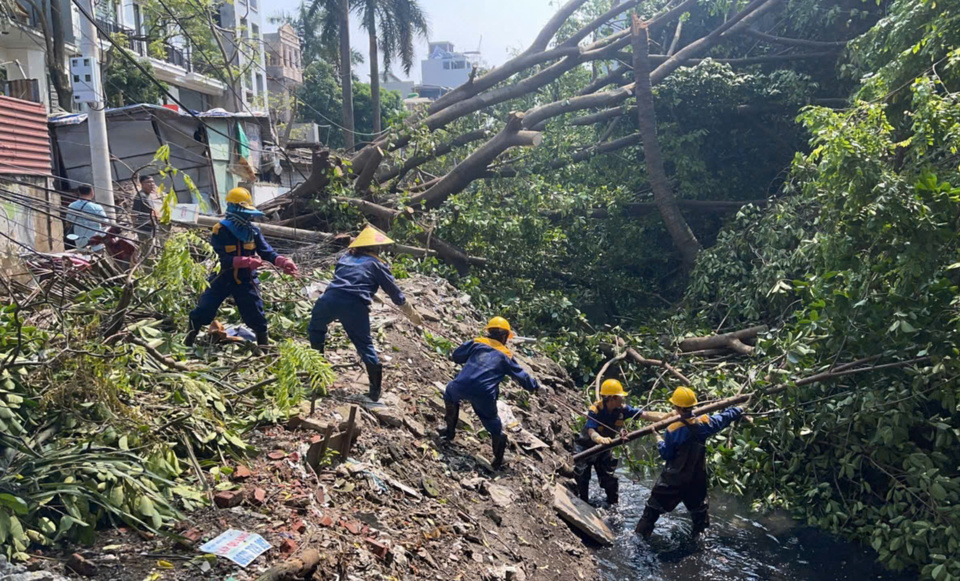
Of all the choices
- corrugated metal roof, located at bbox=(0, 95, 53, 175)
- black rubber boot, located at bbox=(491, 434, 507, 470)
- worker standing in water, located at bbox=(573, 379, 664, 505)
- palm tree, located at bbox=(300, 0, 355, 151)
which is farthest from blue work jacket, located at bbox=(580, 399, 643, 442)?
palm tree, located at bbox=(300, 0, 355, 151)

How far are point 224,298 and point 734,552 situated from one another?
432 cm

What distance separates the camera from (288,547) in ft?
11.1

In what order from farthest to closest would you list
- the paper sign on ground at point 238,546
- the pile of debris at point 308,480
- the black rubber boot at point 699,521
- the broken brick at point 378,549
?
1. the black rubber boot at point 699,521
2. the broken brick at point 378,549
3. the pile of debris at point 308,480
4. the paper sign on ground at point 238,546

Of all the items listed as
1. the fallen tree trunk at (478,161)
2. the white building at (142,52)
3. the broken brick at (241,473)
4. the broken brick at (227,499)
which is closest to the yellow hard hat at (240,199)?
the broken brick at (241,473)

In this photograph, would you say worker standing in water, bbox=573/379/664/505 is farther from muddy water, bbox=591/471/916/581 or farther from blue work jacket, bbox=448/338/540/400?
blue work jacket, bbox=448/338/540/400

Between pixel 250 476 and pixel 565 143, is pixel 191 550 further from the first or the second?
pixel 565 143

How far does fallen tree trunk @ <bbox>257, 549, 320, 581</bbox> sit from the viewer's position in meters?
3.10

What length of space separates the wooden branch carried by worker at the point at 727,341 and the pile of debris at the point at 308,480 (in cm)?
299

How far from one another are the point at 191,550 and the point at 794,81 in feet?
34.7

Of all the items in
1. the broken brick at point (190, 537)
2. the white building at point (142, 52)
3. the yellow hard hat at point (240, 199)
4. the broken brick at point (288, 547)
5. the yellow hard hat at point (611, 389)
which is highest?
the white building at point (142, 52)

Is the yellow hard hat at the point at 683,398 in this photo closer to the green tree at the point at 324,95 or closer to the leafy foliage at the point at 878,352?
the leafy foliage at the point at 878,352

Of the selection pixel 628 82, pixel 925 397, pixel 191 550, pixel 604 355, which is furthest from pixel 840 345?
pixel 628 82

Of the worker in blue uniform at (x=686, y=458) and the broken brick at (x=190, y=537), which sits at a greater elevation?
the broken brick at (x=190, y=537)

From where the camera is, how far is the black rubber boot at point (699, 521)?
6.07 metres
